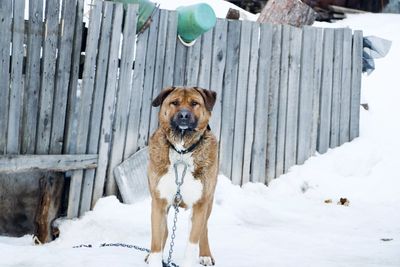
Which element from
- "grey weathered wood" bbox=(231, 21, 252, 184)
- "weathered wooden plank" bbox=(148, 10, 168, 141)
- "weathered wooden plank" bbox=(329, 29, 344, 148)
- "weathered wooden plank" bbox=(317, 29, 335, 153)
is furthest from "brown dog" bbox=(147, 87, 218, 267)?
"weathered wooden plank" bbox=(329, 29, 344, 148)

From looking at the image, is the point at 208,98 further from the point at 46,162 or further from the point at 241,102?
the point at 241,102

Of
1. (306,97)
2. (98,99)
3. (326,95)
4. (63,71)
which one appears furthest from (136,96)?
(326,95)

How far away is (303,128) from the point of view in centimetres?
714

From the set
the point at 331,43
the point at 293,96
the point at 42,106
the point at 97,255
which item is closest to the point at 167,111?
the point at 97,255

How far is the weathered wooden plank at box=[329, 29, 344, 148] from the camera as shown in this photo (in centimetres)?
743

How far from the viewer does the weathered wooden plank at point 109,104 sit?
544 cm

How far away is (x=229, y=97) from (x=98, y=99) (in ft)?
5.98

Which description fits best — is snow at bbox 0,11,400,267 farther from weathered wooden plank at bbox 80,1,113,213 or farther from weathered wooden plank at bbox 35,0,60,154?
weathered wooden plank at bbox 35,0,60,154

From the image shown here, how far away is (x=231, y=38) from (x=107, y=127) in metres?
2.05

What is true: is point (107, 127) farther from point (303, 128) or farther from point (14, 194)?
point (303, 128)

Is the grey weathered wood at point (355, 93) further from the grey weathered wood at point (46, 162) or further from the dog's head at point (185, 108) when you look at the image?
the dog's head at point (185, 108)

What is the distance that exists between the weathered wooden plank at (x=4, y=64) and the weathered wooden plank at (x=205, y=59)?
228 cm

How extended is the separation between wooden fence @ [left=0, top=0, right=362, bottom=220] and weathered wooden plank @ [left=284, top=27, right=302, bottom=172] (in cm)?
1

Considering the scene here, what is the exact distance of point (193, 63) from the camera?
614 centimetres
